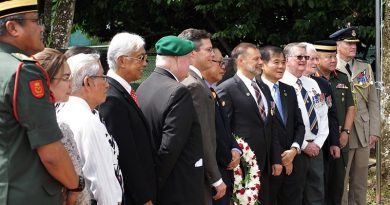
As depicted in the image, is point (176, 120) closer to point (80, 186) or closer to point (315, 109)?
point (80, 186)

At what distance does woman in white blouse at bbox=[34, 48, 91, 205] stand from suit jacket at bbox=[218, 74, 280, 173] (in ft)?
9.37

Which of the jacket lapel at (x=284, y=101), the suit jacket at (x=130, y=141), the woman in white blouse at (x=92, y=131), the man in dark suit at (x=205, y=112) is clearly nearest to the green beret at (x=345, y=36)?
the jacket lapel at (x=284, y=101)

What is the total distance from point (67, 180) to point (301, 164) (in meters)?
4.22

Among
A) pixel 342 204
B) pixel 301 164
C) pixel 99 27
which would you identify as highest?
pixel 99 27

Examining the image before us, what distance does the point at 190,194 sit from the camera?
4582 millimetres

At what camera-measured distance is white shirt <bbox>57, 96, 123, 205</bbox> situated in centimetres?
363

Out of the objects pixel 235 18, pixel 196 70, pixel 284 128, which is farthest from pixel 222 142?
pixel 235 18

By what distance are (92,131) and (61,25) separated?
5.33 meters

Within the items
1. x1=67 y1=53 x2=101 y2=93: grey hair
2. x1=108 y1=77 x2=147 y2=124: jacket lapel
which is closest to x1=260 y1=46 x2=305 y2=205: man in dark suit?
x1=108 y1=77 x2=147 y2=124: jacket lapel

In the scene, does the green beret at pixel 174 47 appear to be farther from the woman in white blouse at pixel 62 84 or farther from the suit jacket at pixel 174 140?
the woman in white blouse at pixel 62 84

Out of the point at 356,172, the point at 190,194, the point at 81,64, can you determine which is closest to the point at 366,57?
the point at 356,172

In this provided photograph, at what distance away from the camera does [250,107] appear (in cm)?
624

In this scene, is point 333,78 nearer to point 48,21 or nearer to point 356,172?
point 356,172

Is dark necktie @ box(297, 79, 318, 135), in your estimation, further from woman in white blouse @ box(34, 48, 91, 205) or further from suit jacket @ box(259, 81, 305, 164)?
woman in white blouse @ box(34, 48, 91, 205)
